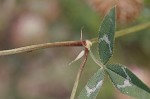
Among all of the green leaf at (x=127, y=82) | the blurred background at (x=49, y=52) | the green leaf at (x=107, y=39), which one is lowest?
the blurred background at (x=49, y=52)

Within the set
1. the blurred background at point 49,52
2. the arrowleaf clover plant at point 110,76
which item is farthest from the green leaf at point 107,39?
the blurred background at point 49,52

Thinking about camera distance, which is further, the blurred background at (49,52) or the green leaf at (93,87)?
the blurred background at (49,52)

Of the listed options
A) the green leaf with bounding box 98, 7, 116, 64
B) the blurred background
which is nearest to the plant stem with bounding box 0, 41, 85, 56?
the green leaf with bounding box 98, 7, 116, 64

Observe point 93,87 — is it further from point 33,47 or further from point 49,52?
point 49,52

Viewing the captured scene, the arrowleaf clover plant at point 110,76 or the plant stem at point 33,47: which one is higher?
the plant stem at point 33,47

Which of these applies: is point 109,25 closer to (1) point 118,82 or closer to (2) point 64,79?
(1) point 118,82

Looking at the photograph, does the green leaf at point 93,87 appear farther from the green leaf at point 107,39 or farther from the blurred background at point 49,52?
the blurred background at point 49,52
